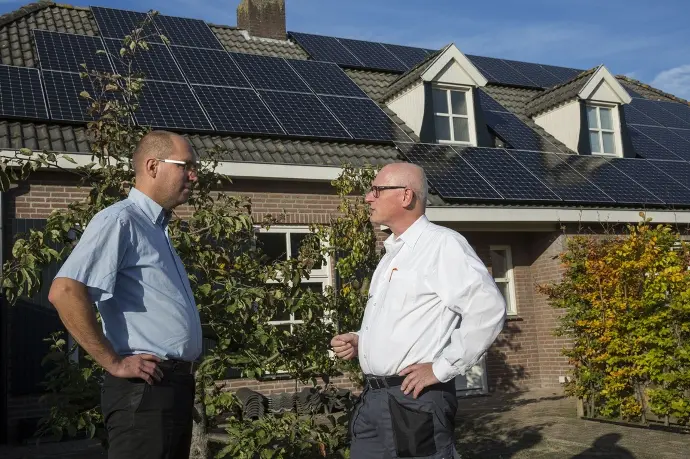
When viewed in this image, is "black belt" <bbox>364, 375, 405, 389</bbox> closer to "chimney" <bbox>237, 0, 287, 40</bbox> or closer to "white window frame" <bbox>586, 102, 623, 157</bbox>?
"white window frame" <bbox>586, 102, 623, 157</bbox>

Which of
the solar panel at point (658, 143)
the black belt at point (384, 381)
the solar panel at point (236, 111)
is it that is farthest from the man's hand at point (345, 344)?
the solar panel at point (658, 143)

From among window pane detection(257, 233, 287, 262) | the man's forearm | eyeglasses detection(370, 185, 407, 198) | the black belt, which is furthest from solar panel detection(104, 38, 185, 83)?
the man's forearm

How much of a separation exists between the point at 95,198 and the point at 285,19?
12.2 meters

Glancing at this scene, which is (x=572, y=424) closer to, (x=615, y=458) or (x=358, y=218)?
(x=615, y=458)

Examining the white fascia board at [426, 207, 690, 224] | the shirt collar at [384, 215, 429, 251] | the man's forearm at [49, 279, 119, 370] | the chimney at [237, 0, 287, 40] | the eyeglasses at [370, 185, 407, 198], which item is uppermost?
the chimney at [237, 0, 287, 40]

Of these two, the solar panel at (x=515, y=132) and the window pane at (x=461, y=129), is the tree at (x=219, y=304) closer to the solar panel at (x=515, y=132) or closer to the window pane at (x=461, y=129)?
the window pane at (x=461, y=129)

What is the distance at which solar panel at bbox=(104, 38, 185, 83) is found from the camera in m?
12.3

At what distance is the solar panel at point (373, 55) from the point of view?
1669 centimetres

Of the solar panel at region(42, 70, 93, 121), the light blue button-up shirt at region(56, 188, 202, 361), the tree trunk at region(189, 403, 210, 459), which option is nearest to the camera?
the light blue button-up shirt at region(56, 188, 202, 361)

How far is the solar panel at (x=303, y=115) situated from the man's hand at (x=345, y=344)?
26.2 feet

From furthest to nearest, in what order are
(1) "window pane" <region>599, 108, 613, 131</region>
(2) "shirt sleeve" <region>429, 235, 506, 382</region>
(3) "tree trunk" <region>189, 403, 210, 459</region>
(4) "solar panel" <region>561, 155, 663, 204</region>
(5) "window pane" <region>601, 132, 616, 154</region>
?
(1) "window pane" <region>599, 108, 613, 131</region>, (5) "window pane" <region>601, 132, 616, 154</region>, (4) "solar panel" <region>561, 155, 663, 204</region>, (3) "tree trunk" <region>189, 403, 210, 459</region>, (2) "shirt sleeve" <region>429, 235, 506, 382</region>

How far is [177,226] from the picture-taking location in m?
5.59

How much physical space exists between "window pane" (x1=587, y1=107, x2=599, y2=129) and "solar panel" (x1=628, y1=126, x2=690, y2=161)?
115cm

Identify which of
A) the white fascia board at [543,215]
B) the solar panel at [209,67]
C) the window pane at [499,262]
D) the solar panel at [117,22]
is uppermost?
the solar panel at [117,22]
